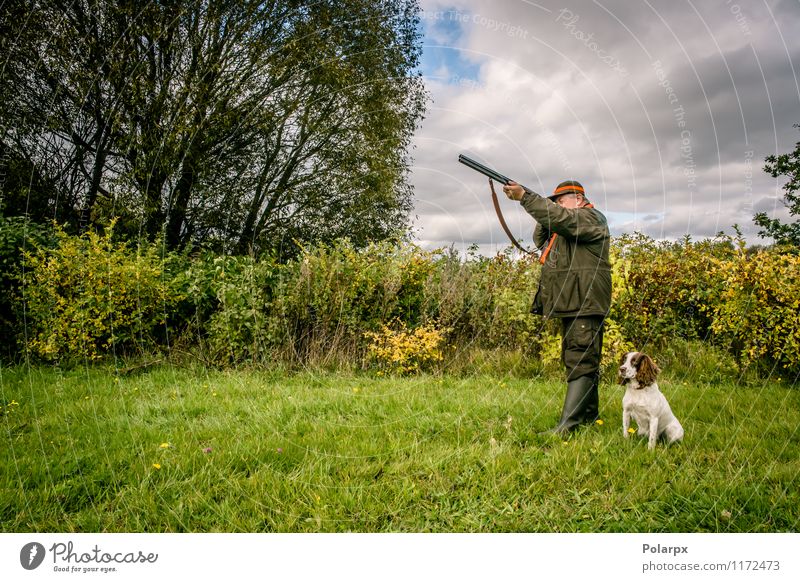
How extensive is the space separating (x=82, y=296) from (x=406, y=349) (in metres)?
4.32

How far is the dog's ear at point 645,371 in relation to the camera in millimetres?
3033

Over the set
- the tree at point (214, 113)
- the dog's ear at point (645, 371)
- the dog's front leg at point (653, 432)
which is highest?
the tree at point (214, 113)

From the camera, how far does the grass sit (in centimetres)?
226

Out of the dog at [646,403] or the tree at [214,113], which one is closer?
the dog at [646,403]

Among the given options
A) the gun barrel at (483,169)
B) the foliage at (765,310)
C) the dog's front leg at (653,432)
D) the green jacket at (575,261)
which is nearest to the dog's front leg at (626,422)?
the dog's front leg at (653,432)

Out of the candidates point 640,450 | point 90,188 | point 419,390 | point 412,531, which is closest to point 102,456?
point 412,531

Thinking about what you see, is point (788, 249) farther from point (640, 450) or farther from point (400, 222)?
point (400, 222)

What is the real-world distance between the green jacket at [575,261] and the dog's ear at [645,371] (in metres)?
0.46

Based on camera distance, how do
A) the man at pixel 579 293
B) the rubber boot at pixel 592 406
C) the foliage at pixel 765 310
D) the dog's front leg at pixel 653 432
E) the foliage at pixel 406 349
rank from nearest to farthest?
the dog's front leg at pixel 653 432 < the man at pixel 579 293 < the rubber boot at pixel 592 406 < the foliage at pixel 765 310 < the foliage at pixel 406 349

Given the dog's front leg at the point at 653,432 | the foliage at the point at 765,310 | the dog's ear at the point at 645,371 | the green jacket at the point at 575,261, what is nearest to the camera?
the dog's front leg at the point at 653,432

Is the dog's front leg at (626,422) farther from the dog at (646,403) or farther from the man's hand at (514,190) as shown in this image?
the man's hand at (514,190)

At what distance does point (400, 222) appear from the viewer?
5742mm

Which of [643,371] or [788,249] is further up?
[788,249]

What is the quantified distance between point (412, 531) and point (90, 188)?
22.3ft
